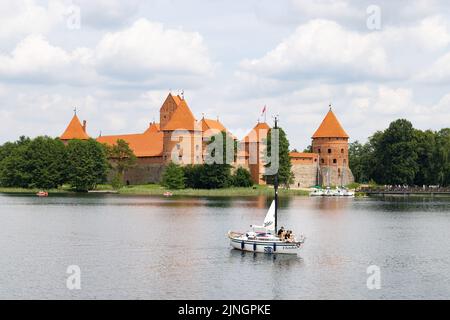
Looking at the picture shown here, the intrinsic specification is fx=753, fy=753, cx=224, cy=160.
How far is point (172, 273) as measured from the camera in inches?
1155

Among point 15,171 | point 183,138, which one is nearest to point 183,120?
point 183,138

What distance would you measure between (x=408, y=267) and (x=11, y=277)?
52.7 ft

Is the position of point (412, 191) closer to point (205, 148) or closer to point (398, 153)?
point (398, 153)

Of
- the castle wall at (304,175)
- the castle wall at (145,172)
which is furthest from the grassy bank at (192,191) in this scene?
the castle wall at (304,175)

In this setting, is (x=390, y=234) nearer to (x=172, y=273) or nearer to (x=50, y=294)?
(x=172, y=273)

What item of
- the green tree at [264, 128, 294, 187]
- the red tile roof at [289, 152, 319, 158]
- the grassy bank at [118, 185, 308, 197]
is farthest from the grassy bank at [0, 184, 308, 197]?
the red tile roof at [289, 152, 319, 158]

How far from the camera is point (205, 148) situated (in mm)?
105375

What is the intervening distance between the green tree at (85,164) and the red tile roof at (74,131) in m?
18.9

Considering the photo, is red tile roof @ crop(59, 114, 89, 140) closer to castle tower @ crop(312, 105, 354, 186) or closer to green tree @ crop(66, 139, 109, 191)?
green tree @ crop(66, 139, 109, 191)

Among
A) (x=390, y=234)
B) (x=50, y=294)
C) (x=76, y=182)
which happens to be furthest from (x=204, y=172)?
(x=50, y=294)

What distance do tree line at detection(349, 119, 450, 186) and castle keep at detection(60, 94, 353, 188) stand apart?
21.9 feet

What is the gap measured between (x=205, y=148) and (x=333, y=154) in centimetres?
1872

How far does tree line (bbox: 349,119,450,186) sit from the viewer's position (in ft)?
325

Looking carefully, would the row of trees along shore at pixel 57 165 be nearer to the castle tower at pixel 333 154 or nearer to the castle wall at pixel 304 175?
the castle wall at pixel 304 175
